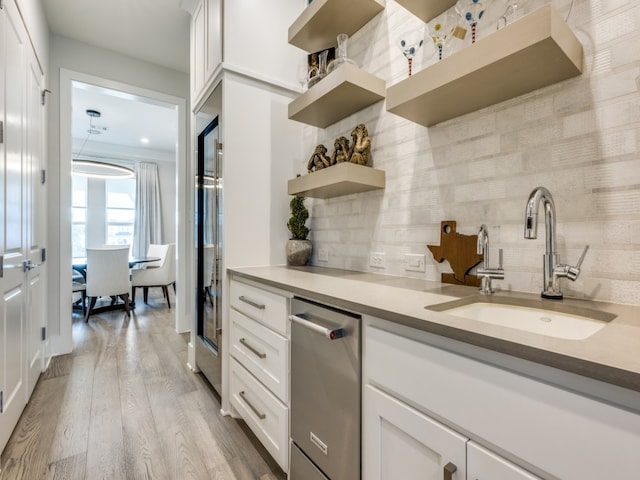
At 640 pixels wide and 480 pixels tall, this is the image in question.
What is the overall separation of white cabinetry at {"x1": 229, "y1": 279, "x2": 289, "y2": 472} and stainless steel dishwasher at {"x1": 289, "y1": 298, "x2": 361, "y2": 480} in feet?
0.29

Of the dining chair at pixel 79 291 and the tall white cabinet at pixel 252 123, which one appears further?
the dining chair at pixel 79 291

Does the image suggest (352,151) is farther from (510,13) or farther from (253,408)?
(253,408)

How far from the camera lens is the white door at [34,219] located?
81.6 inches

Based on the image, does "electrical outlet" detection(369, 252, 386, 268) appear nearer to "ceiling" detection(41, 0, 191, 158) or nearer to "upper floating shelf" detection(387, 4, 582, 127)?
"upper floating shelf" detection(387, 4, 582, 127)

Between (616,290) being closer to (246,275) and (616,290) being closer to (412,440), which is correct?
(412,440)

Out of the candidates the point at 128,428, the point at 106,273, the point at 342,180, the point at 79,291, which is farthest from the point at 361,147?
the point at 79,291

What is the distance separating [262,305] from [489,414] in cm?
107

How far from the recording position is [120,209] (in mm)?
6723

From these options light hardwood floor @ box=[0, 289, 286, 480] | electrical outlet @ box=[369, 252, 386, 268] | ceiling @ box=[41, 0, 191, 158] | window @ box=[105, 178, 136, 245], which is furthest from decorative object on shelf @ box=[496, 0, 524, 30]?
window @ box=[105, 178, 136, 245]

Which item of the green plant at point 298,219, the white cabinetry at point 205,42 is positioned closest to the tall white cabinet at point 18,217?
the white cabinetry at point 205,42

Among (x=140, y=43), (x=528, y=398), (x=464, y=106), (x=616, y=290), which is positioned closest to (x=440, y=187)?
(x=464, y=106)

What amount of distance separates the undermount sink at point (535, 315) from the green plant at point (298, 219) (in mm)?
1303

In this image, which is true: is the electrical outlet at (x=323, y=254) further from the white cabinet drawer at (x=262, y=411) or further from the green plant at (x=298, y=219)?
the white cabinet drawer at (x=262, y=411)

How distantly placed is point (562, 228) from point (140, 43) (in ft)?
12.6
